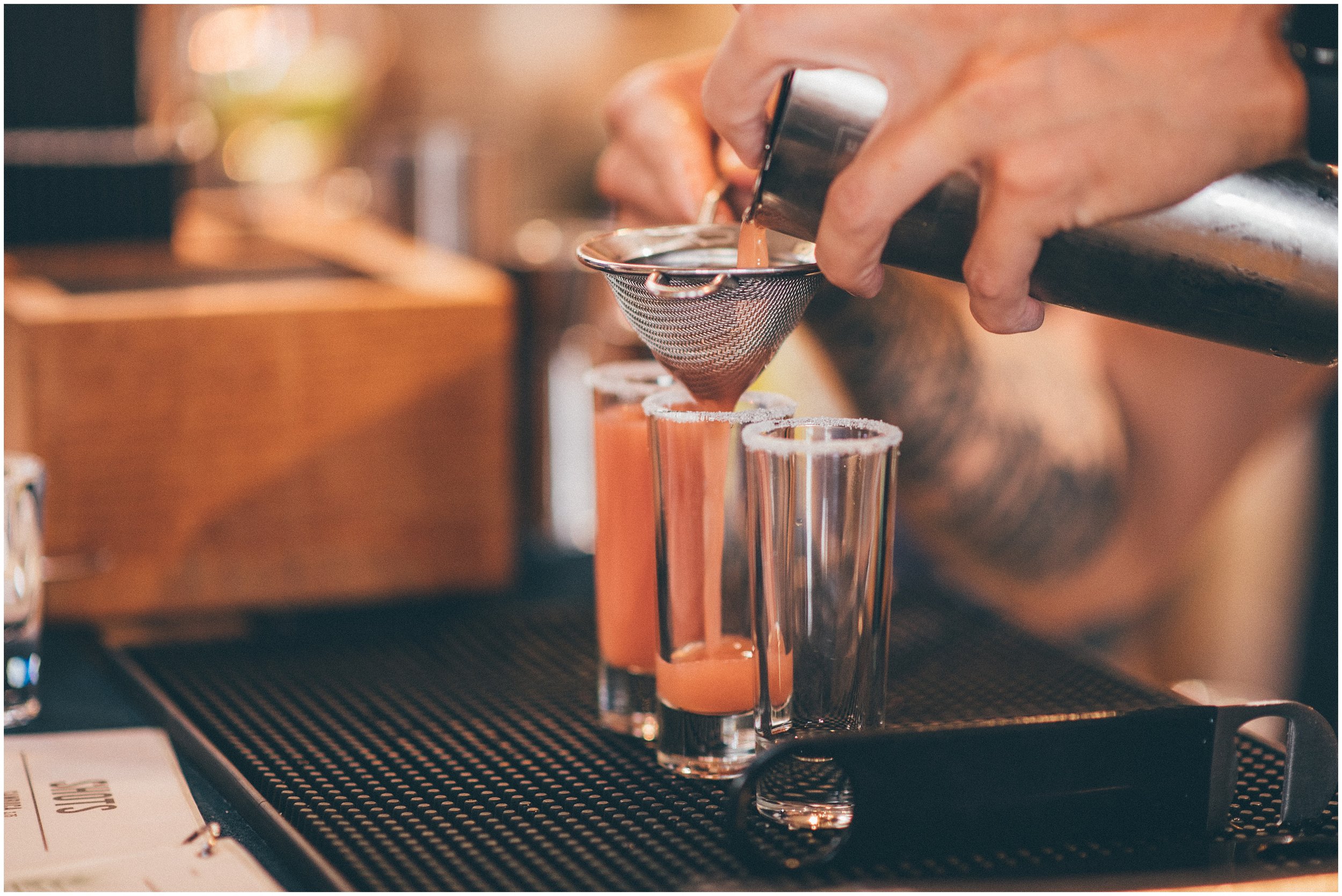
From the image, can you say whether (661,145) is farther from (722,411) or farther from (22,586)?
(22,586)

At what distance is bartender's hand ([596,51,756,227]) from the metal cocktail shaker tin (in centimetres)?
23

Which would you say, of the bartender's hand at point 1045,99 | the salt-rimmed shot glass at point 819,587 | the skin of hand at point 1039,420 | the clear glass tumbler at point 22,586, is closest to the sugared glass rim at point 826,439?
the salt-rimmed shot glass at point 819,587

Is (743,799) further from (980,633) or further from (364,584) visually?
(364,584)

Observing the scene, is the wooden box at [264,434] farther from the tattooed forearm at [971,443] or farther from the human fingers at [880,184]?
the human fingers at [880,184]

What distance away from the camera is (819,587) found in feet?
2.53

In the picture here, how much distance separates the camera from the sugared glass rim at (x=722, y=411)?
0.81 metres

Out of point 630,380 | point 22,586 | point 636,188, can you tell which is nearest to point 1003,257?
point 630,380

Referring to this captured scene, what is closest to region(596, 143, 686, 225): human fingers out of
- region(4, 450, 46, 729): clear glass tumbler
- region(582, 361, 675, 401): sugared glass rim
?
region(582, 361, 675, 401): sugared glass rim

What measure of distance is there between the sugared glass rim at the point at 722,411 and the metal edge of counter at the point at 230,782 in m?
0.32

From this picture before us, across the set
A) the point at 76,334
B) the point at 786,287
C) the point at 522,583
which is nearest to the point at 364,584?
the point at 522,583

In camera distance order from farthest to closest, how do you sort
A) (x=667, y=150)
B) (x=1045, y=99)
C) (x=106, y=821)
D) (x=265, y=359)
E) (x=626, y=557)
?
(x=265, y=359), (x=667, y=150), (x=626, y=557), (x=106, y=821), (x=1045, y=99)

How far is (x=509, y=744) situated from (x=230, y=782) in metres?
0.18

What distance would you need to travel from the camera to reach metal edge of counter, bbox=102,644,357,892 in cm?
73

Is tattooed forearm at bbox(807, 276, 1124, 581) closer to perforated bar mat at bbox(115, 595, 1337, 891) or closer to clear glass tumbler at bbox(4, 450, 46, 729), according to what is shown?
perforated bar mat at bbox(115, 595, 1337, 891)
